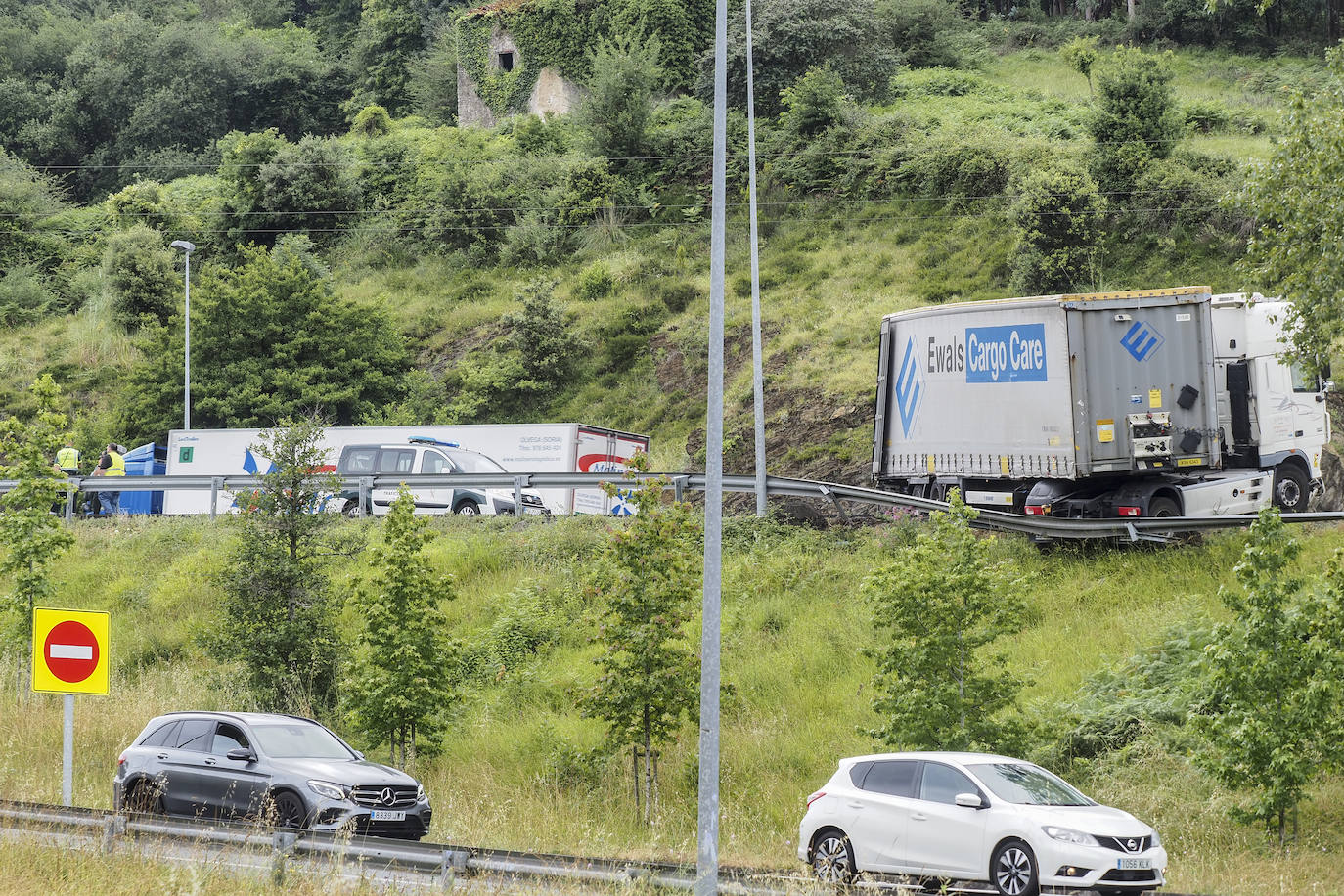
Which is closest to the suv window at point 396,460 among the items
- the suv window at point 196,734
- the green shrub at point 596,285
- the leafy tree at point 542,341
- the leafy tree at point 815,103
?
the leafy tree at point 542,341

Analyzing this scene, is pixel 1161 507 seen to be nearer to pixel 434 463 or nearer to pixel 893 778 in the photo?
pixel 893 778

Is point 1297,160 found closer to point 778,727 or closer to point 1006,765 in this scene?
point 1006,765

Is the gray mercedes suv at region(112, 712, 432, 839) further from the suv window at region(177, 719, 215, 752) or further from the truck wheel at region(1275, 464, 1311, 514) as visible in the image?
the truck wheel at region(1275, 464, 1311, 514)

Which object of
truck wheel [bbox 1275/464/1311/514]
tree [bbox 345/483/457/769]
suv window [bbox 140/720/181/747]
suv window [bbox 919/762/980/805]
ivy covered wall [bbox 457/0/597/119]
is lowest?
suv window [bbox 919/762/980/805]

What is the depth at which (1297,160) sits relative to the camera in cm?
1540

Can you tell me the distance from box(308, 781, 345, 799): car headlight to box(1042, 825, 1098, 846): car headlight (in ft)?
23.0

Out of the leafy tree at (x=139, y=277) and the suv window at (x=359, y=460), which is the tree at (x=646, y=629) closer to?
the suv window at (x=359, y=460)

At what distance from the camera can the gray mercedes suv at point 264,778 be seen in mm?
13414

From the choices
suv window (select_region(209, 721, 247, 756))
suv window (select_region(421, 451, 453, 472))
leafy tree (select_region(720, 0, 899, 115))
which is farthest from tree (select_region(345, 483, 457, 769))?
leafy tree (select_region(720, 0, 899, 115))

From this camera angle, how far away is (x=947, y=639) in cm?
1504

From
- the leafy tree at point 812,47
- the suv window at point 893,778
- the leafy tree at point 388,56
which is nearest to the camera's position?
the suv window at point 893,778

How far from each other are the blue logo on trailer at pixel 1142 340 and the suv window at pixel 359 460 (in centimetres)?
1792

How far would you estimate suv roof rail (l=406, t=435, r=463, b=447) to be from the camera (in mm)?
31469

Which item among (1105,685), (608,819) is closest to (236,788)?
(608,819)
